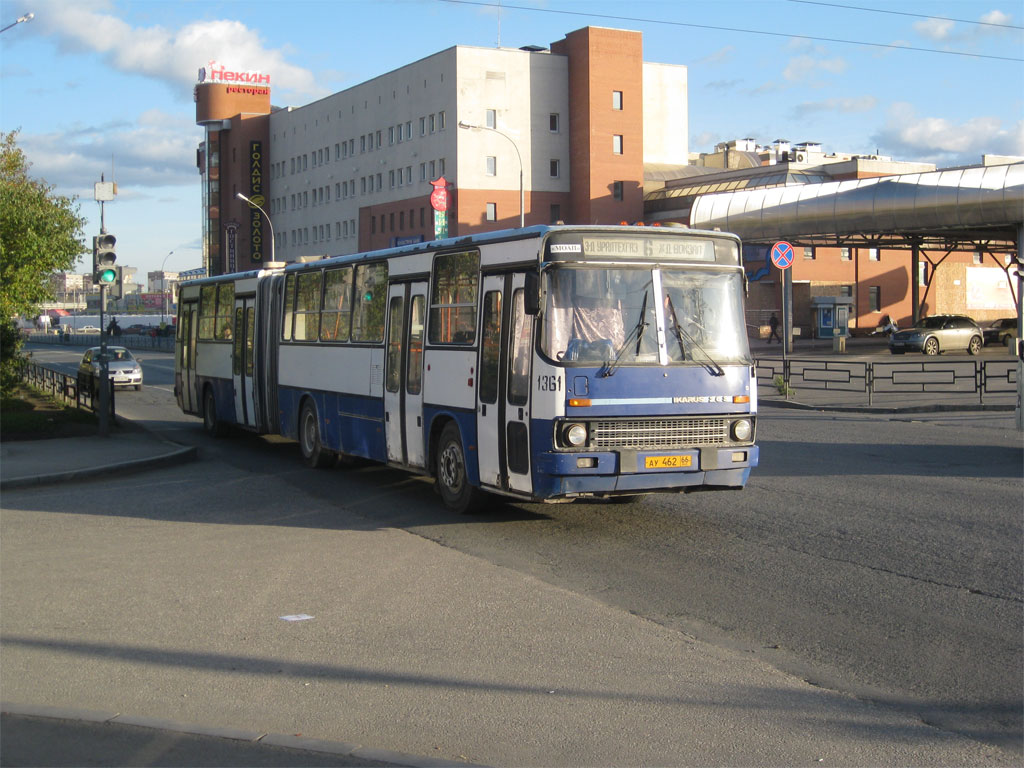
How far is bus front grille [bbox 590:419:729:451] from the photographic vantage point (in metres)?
10.2

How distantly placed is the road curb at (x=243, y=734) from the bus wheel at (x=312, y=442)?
10.2 m

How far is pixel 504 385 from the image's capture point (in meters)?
10.7

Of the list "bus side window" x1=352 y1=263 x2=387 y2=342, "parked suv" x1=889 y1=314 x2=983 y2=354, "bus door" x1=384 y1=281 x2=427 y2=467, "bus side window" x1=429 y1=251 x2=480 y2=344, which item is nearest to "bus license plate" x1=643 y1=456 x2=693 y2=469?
"bus side window" x1=429 y1=251 x2=480 y2=344

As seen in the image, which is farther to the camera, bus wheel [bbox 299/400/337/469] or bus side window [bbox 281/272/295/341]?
bus side window [bbox 281/272/295/341]

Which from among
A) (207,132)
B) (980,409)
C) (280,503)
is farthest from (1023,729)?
(207,132)

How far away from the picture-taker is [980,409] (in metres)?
24.1

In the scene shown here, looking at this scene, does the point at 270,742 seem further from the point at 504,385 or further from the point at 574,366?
the point at 504,385

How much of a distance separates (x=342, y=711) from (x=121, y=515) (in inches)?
294

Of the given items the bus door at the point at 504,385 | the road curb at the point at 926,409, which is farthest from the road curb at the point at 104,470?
the road curb at the point at 926,409

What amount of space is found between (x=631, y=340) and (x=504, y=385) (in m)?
1.31

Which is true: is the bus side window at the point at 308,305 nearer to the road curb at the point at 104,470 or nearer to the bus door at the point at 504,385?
the road curb at the point at 104,470

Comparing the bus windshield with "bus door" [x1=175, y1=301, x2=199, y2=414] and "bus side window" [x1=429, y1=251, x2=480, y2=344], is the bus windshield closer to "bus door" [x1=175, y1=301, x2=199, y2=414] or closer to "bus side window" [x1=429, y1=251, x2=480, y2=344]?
"bus side window" [x1=429, y1=251, x2=480, y2=344]

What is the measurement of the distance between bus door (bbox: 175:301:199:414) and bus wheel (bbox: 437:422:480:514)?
37.4ft

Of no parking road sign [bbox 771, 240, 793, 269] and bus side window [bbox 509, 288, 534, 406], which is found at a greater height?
no parking road sign [bbox 771, 240, 793, 269]
